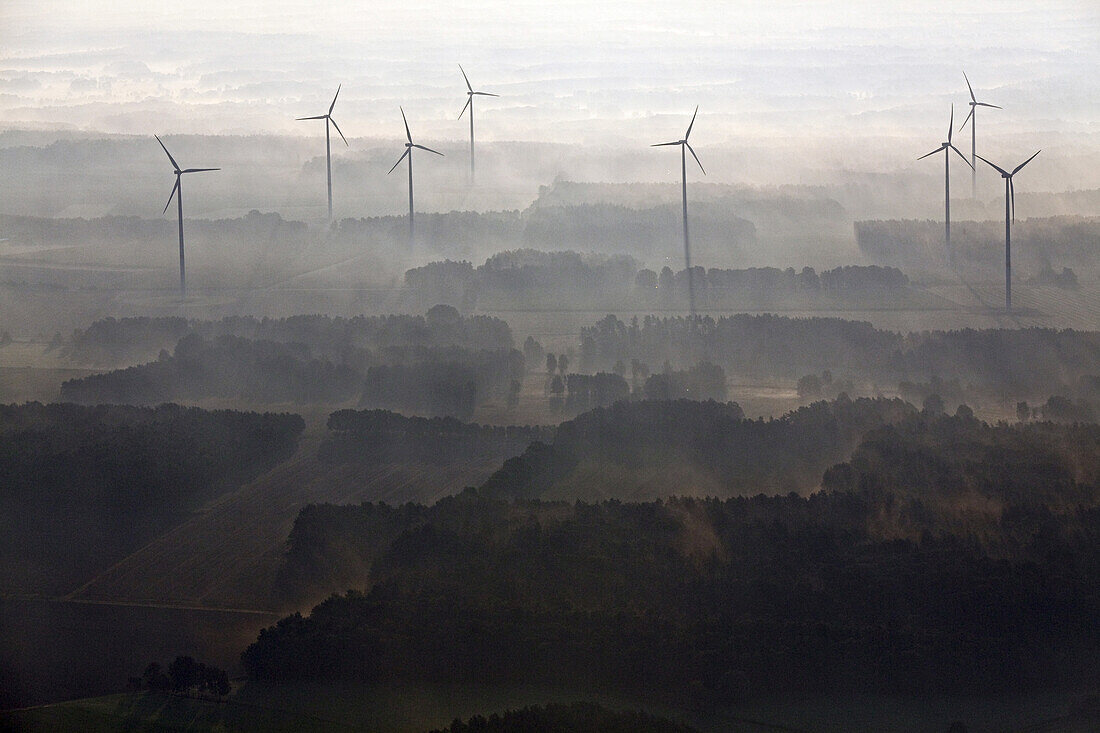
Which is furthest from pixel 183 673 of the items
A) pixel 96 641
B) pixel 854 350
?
pixel 854 350

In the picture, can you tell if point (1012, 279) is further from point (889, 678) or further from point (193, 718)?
point (193, 718)

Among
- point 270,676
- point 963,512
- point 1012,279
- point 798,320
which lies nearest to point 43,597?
point 270,676

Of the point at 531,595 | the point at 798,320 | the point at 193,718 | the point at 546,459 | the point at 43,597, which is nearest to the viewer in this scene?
the point at 193,718

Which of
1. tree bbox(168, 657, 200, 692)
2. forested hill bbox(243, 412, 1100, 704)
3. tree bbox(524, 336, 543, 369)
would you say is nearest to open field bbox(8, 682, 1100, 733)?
tree bbox(168, 657, 200, 692)

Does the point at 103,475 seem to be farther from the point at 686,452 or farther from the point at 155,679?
the point at 686,452

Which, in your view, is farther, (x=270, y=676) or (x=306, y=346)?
(x=306, y=346)

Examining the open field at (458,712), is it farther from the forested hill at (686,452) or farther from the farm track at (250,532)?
the forested hill at (686,452)
